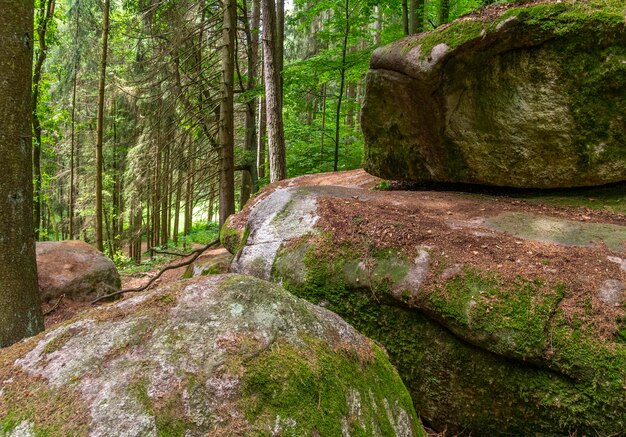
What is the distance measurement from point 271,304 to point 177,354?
47cm

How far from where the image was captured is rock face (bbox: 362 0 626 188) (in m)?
4.64

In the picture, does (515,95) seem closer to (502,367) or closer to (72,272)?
(502,367)

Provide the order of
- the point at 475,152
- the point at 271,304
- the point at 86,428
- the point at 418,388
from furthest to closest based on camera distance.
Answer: the point at 475,152 → the point at 418,388 → the point at 271,304 → the point at 86,428

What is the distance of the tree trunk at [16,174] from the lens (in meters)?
3.63

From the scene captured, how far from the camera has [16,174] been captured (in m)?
3.72

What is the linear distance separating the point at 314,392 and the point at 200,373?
45cm

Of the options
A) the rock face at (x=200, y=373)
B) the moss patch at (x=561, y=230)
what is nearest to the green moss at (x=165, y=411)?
the rock face at (x=200, y=373)

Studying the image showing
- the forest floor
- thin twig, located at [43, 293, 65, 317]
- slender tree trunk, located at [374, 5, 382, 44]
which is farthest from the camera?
slender tree trunk, located at [374, 5, 382, 44]

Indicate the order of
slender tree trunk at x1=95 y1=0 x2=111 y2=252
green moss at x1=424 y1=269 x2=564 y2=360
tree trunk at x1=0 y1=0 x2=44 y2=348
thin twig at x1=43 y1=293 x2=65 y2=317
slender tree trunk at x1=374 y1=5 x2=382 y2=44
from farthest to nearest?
1. slender tree trunk at x1=95 y1=0 x2=111 y2=252
2. slender tree trunk at x1=374 y1=5 x2=382 y2=44
3. thin twig at x1=43 y1=293 x2=65 y2=317
4. tree trunk at x1=0 y1=0 x2=44 y2=348
5. green moss at x1=424 y1=269 x2=564 y2=360

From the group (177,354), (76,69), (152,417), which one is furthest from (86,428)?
(76,69)

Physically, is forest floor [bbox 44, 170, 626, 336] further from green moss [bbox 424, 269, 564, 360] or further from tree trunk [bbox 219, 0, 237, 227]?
tree trunk [bbox 219, 0, 237, 227]

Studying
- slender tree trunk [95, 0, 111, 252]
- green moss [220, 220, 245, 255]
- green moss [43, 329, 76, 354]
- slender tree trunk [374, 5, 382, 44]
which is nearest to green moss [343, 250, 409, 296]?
green moss [220, 220, 245, 255]

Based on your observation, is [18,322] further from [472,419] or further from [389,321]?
[472,419]

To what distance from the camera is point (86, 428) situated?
134 centimetres
